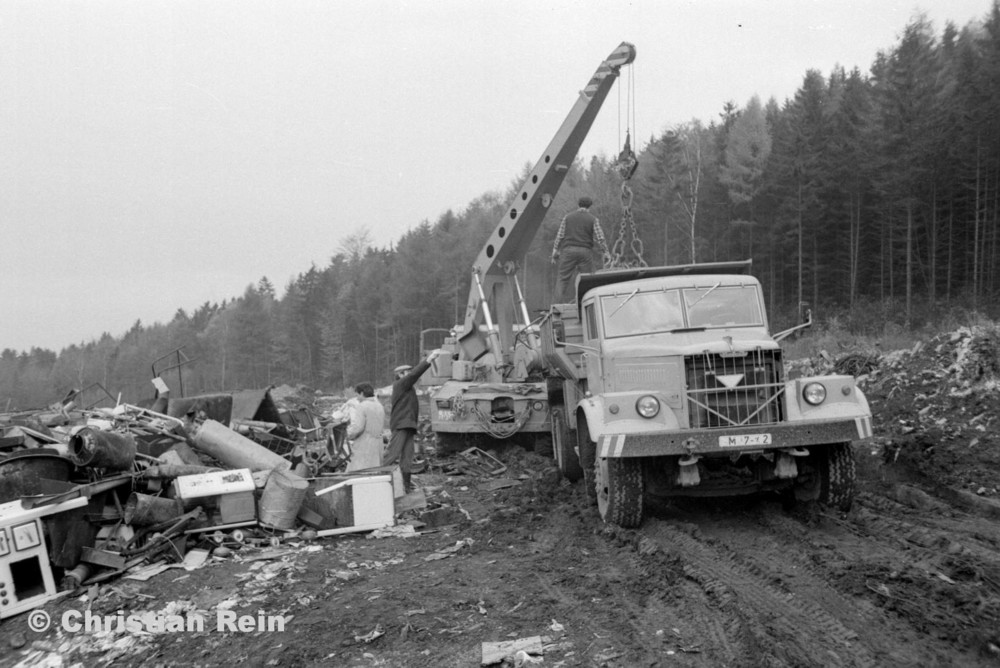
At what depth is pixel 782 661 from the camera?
4.04 m

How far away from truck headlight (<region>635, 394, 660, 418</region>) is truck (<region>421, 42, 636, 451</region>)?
4776mm

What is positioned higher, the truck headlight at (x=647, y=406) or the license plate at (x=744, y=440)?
the truck headlight at (x=647, y=406)

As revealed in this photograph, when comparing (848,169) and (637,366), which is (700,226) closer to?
(848,169)

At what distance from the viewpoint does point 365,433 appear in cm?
909

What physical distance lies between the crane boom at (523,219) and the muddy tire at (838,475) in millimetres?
6468

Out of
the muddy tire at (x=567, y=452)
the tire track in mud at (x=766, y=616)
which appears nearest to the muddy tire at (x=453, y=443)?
the muddy tire at (x=567, y=452)

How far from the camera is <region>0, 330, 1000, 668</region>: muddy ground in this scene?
4375 millimetres

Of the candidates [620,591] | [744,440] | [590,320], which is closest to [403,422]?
[590,320]

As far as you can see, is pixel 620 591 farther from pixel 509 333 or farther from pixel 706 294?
pixel 509 333

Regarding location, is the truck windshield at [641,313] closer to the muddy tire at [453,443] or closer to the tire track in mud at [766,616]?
the tire track in mud at [766,616]

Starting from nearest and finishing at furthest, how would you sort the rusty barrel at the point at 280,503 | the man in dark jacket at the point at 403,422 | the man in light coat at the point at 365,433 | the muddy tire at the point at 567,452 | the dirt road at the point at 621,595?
1. the dirt road at the point at 621,595
2. the rusty barrel at the point at 280,503
3. the man in light coat at the point at 365,433
4. the man in dark jacket at the point at 403,422
5. the muddy tire at the point at 567,452

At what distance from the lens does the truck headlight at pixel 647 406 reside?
658 cm

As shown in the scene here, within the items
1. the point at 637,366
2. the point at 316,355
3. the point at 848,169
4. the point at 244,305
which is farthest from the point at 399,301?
the point at 637,366

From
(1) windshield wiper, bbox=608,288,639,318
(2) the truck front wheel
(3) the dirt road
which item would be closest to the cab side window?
(1) windshield wiper, bbox=608,288,639,318
